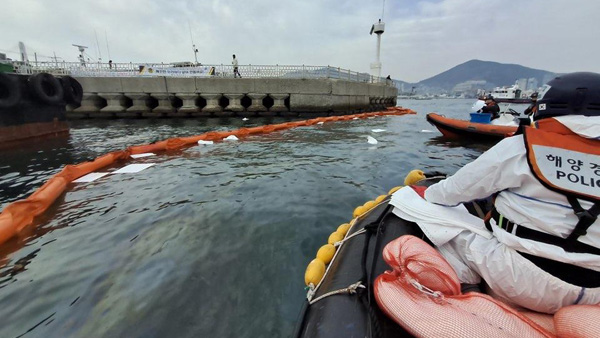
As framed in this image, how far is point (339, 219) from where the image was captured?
13.2 ft

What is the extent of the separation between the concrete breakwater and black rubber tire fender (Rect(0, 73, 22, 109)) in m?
9.16

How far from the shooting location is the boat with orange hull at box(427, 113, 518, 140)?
8.95 m

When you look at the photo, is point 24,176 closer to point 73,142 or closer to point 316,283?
point 73,142

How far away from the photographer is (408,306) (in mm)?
1379

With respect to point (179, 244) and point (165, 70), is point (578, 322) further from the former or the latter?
point (165, 70)

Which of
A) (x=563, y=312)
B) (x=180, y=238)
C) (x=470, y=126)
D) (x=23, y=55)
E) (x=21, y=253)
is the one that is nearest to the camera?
(x=563, y=312)

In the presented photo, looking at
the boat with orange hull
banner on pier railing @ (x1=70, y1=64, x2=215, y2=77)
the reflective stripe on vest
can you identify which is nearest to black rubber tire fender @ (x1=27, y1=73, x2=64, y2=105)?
banner on pier railing @ (x1=70, y1=64, x2=215, y2=77)

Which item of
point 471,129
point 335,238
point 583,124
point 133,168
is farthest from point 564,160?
point 471,129

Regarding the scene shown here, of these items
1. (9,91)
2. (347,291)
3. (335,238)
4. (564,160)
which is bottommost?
(335,238)

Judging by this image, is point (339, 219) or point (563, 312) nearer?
point (563, 312)

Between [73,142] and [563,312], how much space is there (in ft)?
43.3

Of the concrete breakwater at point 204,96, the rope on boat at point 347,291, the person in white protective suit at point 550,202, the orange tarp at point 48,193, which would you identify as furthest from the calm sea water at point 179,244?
the concrete breakwater at point 204,96

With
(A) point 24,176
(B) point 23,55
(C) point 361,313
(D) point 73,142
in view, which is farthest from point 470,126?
(B) point 23,55

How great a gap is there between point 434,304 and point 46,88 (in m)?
14.9
